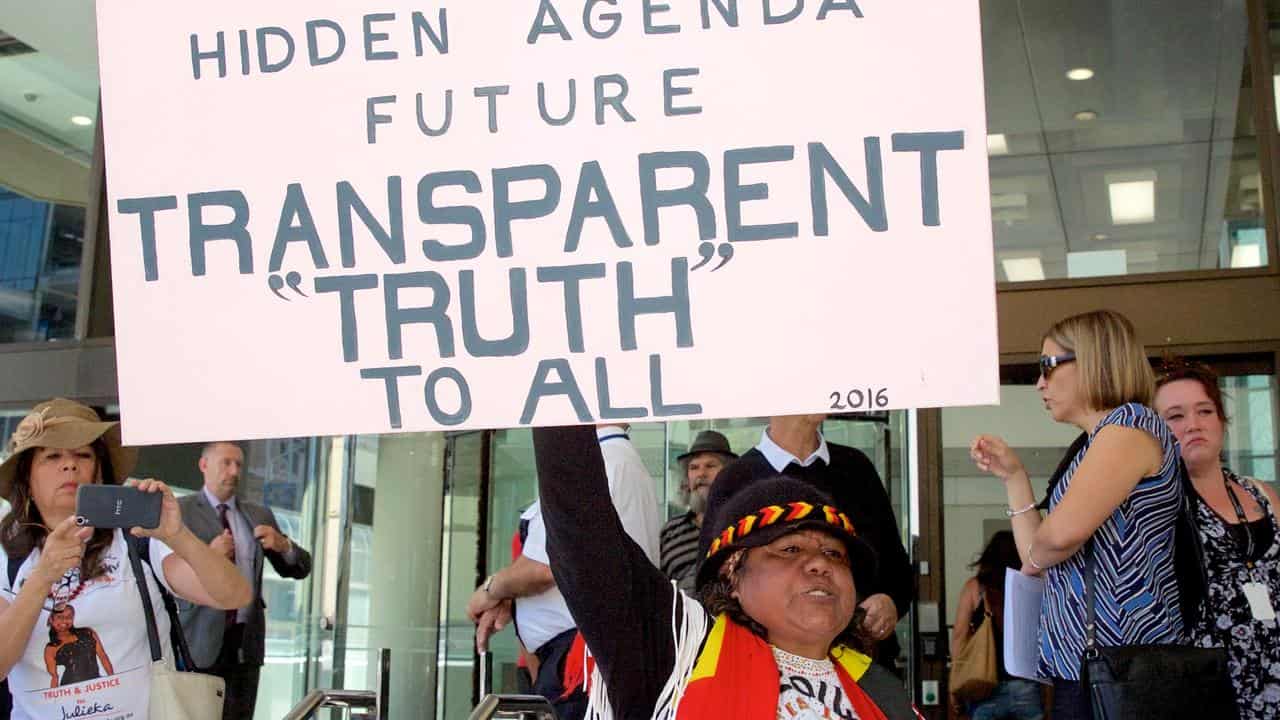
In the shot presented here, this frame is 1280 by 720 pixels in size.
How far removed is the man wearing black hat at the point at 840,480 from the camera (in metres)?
3.43

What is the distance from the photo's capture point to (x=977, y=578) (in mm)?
5227

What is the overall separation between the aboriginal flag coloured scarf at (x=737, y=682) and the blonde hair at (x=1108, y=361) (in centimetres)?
94

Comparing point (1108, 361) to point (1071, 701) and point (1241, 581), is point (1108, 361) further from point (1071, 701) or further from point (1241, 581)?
point (1071, 701)

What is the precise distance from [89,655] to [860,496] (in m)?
1.92

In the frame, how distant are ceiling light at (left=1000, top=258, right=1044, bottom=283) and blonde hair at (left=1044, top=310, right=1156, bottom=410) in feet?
7.99

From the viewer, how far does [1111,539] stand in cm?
279

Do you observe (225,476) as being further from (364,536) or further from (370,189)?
(370,189)

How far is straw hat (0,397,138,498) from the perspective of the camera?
3.23 metres

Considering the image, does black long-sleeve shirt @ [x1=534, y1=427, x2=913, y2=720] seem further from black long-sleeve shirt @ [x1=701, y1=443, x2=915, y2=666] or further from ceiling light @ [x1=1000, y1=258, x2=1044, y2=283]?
ceiling light @ [x1=1000, y1=258, x2=1044, y2=283]

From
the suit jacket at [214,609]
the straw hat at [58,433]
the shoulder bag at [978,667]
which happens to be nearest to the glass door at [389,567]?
the suit jacket at [214,609]

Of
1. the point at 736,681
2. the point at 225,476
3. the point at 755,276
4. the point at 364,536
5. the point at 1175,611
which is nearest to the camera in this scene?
the point at 755,276

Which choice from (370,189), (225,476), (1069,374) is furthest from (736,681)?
(225,476)

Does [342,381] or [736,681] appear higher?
[342,381]

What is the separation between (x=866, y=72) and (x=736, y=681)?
3.25 ft
